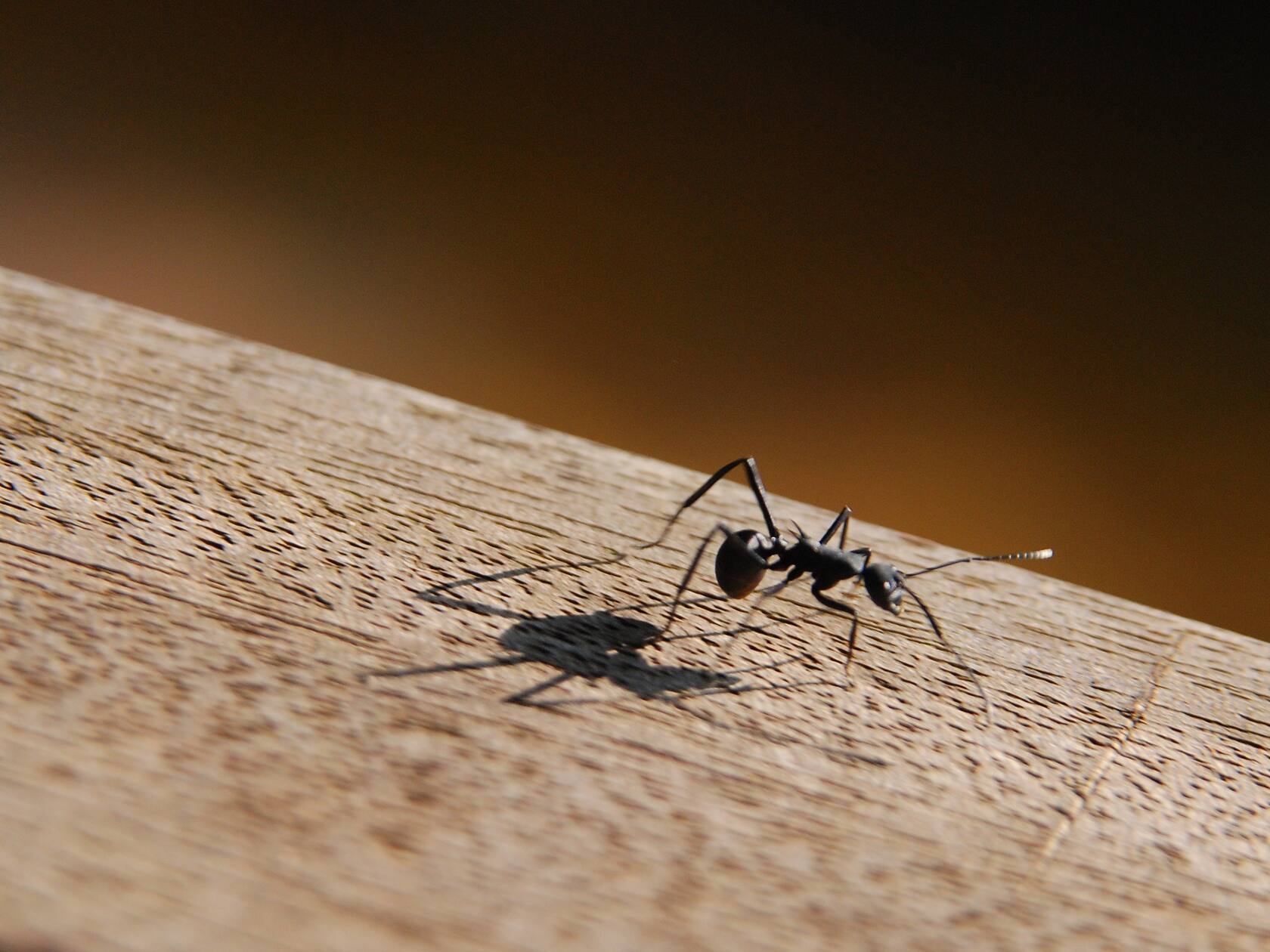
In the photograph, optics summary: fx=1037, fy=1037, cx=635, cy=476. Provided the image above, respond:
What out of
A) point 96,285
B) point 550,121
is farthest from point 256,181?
point 550,121

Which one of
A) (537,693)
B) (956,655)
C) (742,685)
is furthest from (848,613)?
(537,693)

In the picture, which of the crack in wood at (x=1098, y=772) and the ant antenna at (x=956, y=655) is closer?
the crack in wood at (x=1098, y=772)

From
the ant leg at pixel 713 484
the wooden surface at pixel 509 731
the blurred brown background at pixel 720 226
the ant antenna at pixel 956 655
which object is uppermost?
the blurred brown background at pixel 720 226

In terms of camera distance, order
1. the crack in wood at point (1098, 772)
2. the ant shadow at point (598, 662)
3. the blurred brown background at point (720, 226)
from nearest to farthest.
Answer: the crack in wood at point (1098, 772) → the ant shadow at point (598, 662) → the blurred brown background at point (720, 226)

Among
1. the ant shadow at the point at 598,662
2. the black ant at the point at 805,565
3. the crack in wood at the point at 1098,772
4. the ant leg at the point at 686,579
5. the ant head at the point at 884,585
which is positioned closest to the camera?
the crack in wood at the point at 1098,772

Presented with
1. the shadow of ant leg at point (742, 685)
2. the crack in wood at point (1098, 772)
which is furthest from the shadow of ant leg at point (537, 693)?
the crack in wood at point (1098, 772)

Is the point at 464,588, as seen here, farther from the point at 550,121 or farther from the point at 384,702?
the point at 550,121

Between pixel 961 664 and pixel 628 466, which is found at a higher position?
pixel 628 466

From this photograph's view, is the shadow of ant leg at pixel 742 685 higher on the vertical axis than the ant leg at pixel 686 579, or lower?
lower

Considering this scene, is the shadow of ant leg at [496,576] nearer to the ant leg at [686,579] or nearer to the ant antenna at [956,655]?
the ant leg at [686,579]

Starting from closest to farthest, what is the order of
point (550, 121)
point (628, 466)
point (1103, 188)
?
1. point (628, 466)
2. point (1103, 188)
3. point (550, 121)
